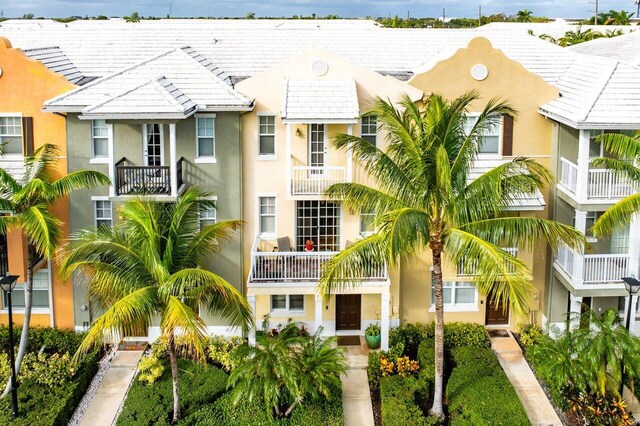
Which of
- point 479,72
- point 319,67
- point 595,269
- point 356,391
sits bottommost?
point 356,391

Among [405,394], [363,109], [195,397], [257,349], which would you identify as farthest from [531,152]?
[195,397]

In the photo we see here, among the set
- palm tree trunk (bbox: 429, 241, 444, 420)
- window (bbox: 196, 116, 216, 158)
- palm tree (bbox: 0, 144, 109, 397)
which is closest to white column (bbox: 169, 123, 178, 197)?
window (bbox: 196, 116, 216, 158)

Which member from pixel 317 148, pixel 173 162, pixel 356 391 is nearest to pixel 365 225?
pixel 317 148

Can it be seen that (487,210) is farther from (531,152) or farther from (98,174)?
(98,174)

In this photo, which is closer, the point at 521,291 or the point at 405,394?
the point at 521,291

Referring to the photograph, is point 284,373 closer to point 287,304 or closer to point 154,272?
point 154,272

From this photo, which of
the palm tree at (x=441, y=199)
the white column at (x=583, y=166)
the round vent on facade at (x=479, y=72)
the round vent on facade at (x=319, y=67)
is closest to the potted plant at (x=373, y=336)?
the palm tree at (x=441, y=199)
